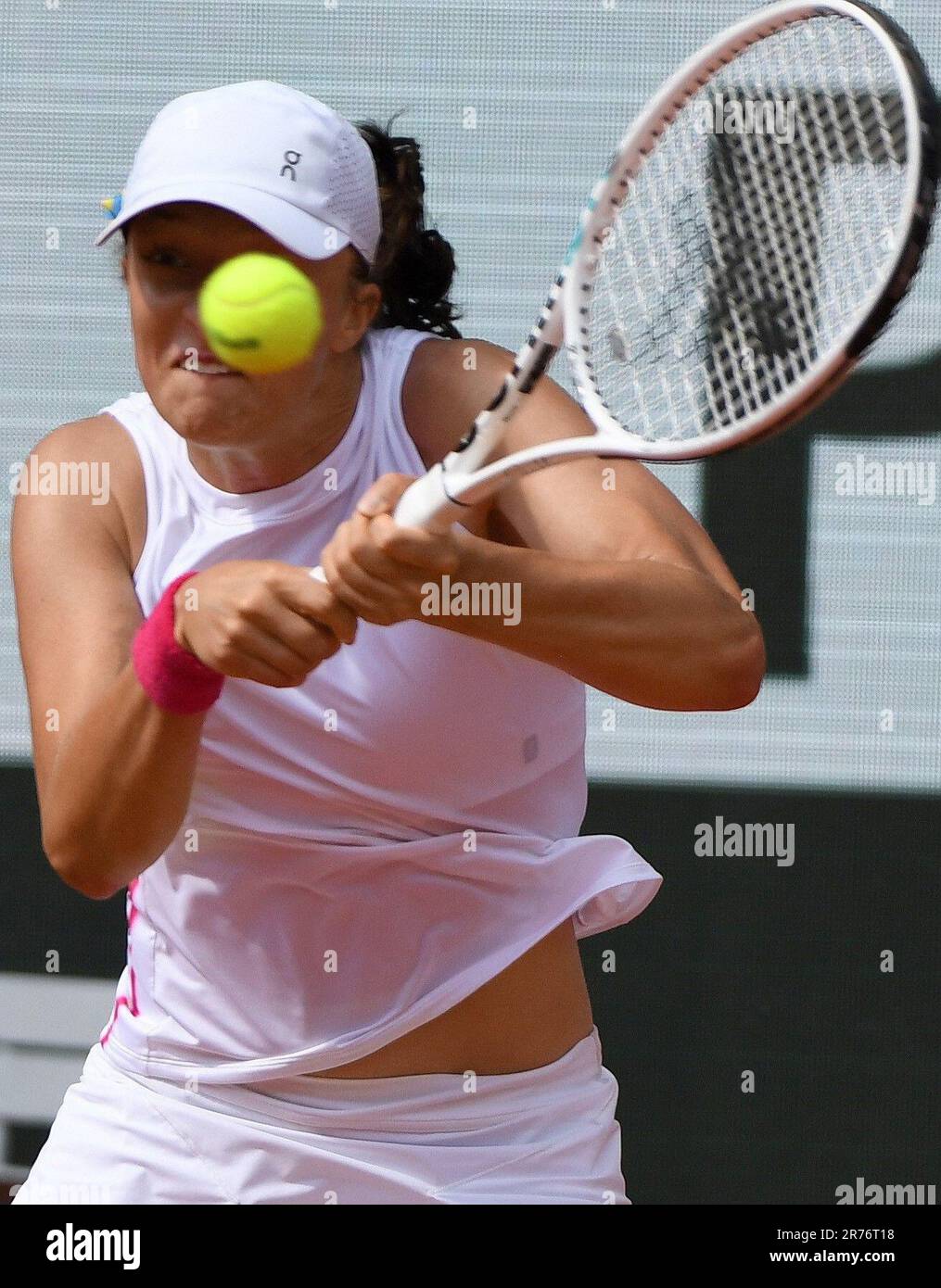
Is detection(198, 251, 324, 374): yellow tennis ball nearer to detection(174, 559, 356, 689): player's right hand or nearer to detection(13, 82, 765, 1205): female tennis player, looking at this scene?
detection(13, 82, 765, 1205): female tennis player

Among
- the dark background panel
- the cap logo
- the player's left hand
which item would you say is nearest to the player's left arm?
the player's left hand

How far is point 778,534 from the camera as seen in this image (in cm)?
237

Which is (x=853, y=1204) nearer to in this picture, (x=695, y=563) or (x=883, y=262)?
(x=695, y=563)

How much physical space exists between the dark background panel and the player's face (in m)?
1.28

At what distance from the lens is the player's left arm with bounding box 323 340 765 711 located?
108 cm

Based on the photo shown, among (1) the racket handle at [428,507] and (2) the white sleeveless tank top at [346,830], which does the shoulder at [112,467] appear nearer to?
(2) the white sleeveless tank top at [346,830]

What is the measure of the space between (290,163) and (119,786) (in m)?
0.44

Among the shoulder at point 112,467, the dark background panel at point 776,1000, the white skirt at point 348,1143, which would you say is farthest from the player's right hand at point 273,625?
the dark background panel at point 776,1000

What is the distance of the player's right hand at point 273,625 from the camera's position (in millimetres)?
1087

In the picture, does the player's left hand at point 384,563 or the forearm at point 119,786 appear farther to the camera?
the forearm at point 119,786

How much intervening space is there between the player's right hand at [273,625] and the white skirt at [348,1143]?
0.38 metres

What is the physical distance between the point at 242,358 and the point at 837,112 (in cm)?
47

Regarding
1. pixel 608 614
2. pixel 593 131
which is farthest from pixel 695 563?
pixel 593 131

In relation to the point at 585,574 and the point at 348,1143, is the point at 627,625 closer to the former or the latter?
the point at 585,574
